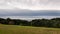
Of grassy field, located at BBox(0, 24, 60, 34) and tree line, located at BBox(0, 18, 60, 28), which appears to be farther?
tree line, located at BBox(0, 18, 60, 28)

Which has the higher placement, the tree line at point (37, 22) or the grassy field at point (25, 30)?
the tree line at point (37, 22)

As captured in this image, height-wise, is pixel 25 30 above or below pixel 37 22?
below

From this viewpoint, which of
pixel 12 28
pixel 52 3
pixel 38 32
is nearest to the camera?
pixel 38 32

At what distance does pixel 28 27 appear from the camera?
76.4 inches

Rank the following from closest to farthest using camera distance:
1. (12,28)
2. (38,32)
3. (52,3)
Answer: (38,32) < (12,28) < (52,3)

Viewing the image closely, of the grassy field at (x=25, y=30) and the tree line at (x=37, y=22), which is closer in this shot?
the grassy field at (x=25, y=30)

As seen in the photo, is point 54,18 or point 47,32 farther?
point 54,18

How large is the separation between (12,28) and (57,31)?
29.9 inches

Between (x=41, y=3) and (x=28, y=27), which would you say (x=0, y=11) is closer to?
(x=28, y=27)

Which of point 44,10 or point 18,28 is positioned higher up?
point 44,10

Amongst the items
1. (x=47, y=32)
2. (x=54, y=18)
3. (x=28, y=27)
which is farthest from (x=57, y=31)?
(x=28, y=27)

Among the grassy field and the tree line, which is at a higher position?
the tree line

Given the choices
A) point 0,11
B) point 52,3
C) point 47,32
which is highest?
point 52,3

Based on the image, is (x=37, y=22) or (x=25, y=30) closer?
(x=25, y=30)
